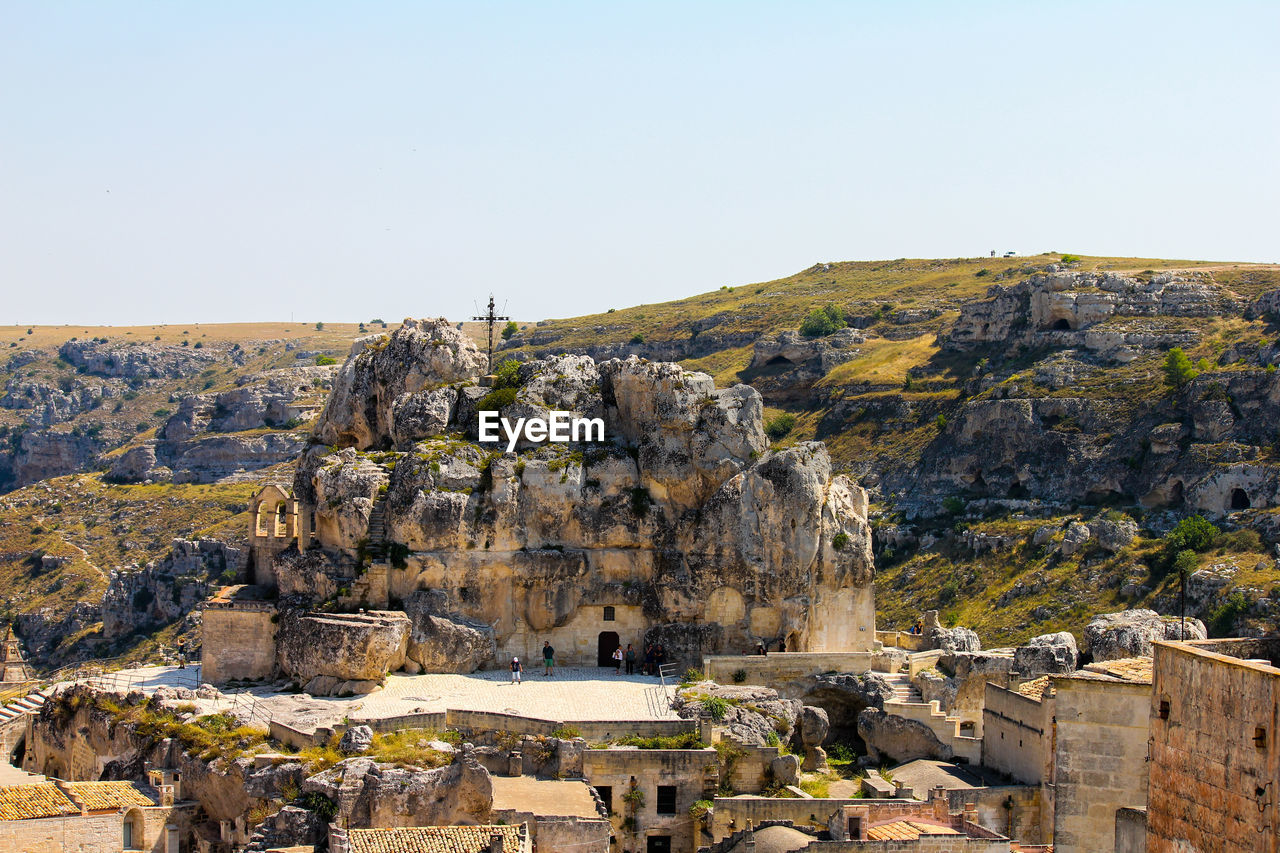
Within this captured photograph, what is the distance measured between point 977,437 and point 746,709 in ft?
179

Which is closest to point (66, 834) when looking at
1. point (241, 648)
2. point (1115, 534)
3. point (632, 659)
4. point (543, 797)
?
point (543, 797)

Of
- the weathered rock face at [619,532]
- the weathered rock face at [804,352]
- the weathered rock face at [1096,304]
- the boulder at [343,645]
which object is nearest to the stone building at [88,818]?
the boulder at [343,645]

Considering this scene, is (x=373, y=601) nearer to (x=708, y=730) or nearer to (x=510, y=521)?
(x=510, y=521)

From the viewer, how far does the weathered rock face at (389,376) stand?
2574 inches

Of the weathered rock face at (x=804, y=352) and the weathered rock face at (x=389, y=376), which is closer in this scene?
the weathered rock face at (x=389, y=376)

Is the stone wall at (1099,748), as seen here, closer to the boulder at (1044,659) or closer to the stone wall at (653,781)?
the stone wall at (653,781)

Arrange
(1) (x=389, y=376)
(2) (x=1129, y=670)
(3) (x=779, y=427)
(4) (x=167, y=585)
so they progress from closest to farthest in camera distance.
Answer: (2) (x=1129, y=670) → (1) (x=389, y=376) → (4) (x=167, y=585) → (3) (x=779, y=427)

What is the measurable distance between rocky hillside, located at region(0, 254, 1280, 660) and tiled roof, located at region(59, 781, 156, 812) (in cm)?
1896

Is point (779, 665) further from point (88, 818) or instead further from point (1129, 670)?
point (88, 818)

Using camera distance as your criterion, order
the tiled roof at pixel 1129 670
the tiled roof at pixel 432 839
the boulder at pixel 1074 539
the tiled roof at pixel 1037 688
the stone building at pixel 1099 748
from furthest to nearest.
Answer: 1. the boulder at pixel 1074 539
2. the tiled roof at pixel 1037 688
3. the tiled roof at pixel 1129 670
4. the stone building at pixel 1099 748
5. the tiled roof at pixel 432 839

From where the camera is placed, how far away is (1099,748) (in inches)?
1646

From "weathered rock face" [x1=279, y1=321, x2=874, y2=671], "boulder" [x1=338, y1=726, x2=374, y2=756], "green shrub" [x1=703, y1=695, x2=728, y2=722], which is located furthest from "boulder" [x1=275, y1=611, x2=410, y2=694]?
"green shrub" [x1=703, y1=695, x2=728, y2=722]

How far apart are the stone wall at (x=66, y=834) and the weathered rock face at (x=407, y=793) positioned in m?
5.75

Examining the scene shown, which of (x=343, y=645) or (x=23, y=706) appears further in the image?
(x=23, y=706)
